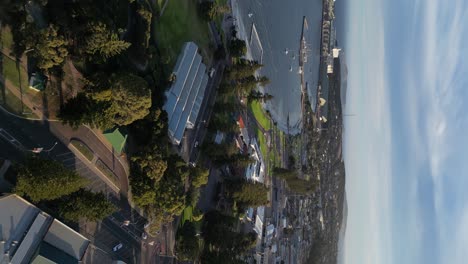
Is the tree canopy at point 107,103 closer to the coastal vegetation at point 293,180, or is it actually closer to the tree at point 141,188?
the tree at point 141,188

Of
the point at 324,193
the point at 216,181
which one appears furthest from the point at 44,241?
the point at 324,193

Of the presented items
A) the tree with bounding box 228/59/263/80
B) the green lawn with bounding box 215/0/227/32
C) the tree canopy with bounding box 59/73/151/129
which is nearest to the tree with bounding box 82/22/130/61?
the tree canopy with bounding box 59/73/151/129

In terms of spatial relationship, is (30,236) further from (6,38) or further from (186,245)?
(186,245)

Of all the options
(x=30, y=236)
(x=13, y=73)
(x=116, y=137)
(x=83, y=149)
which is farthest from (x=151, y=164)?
(x=13, y=73)

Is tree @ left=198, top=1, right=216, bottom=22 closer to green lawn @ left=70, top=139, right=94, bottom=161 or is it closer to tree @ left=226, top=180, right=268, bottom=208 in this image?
tree @ left=226, top=180, right=268, bottom=208

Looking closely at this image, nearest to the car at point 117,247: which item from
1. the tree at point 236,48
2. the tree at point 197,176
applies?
the tree at point 197,176

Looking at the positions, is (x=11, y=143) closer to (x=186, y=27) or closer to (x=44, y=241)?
(x=44, y=241)
